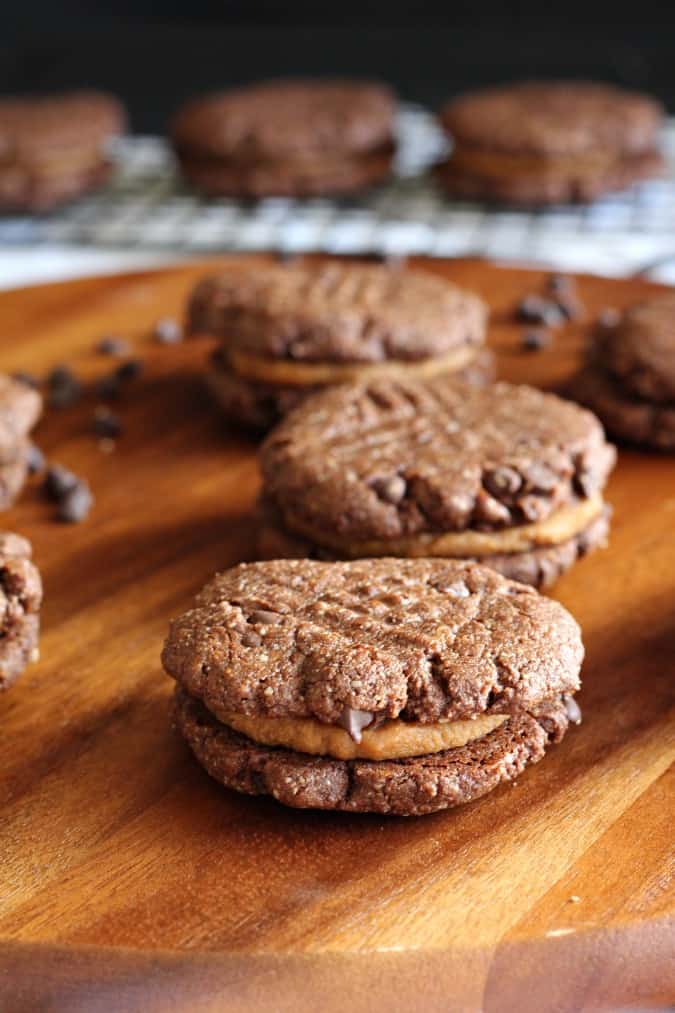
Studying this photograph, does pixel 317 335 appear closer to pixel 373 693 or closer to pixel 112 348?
pixel 112 348

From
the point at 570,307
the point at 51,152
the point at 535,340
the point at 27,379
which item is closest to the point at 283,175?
A: the point at 51,152

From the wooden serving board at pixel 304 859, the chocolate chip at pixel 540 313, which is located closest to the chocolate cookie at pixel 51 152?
the chocolate chip at pixel 540 313

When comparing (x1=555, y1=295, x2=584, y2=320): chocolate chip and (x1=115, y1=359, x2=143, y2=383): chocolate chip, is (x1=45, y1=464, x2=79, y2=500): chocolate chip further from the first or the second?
(x1=555, y1=295, x2=584, y2=320): chocolate chip

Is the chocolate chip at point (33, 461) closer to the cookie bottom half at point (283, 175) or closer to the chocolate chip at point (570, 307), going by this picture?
the chocolate chip at point (570, 307)

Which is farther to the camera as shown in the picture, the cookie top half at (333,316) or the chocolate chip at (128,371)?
the chocolate chip at (128,371)

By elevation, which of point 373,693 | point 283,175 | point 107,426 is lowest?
point 107,426

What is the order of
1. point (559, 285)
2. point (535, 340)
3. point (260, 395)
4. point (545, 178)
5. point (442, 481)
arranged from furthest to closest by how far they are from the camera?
point (545, 178), point (559, 285), point (535, 340), point (260, 395), point (442, 481)
